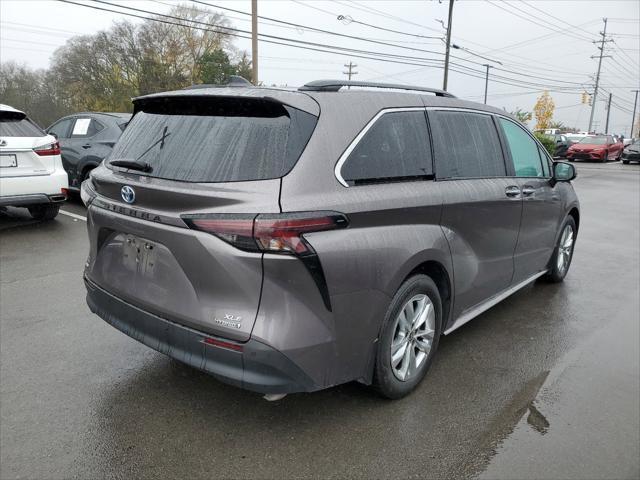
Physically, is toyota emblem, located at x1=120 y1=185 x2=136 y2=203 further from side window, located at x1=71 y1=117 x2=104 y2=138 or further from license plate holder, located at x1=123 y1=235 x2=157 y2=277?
side window, located at x1=71 y1=117 x2=104 y2=138

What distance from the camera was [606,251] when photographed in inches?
283

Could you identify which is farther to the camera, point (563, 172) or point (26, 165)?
point (26, 165)

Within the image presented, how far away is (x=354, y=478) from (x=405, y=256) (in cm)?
112

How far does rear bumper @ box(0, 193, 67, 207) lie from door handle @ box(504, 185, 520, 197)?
5.88 m

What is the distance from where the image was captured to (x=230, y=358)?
2320mm

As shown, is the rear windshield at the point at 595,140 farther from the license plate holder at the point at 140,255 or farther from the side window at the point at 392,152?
the license plate holder at the point at 140,255

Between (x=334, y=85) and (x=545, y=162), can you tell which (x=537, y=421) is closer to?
(x=334, y=85)

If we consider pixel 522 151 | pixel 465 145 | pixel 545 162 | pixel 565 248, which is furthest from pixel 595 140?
pixel 465 145

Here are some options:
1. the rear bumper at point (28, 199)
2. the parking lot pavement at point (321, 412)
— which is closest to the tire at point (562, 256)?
the parking lot pavement at point (321, 412)

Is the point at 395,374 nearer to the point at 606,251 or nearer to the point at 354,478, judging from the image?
the point at 354,478

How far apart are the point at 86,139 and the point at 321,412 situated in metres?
7.40

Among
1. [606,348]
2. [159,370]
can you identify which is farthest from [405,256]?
[606,348]

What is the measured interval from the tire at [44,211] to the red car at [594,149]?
27.7m

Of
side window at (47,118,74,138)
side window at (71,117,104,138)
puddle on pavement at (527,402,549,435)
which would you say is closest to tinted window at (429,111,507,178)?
puddle on pavement at (527,402,549,435)
